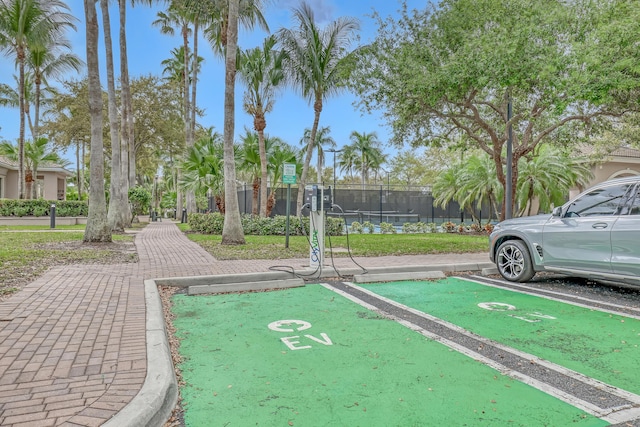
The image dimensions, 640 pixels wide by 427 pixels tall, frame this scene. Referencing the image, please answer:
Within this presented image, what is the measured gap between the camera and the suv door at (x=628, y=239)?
17.3 ft

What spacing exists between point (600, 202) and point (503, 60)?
4442mm

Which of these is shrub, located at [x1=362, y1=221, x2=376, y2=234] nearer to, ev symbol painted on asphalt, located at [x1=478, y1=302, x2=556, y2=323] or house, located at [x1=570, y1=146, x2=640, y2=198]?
ev symbol painted on asphalt, located at [x1=478, y1=302, x2=556, y2=323]

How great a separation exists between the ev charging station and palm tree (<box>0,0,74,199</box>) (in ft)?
66.7

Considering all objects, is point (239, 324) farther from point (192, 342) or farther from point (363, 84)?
point (363, 84)

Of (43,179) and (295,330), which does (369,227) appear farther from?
(43,179)

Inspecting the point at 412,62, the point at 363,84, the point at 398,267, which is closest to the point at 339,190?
the point at 363,84

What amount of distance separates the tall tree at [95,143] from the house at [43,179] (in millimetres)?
18707

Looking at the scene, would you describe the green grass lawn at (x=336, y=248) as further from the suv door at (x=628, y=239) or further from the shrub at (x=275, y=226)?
the suv door at (x=628, y=239)

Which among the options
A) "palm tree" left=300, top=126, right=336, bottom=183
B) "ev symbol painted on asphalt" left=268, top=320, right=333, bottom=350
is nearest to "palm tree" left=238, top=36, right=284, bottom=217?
"ev symbol painted on asphalt" left=268, top=320, right=333, bottom=350

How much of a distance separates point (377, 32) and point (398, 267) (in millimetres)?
7597

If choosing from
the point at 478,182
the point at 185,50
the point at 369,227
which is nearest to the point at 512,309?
the point at 369,227

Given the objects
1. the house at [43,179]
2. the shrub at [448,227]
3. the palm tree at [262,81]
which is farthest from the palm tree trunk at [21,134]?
the shrub at [448,227]

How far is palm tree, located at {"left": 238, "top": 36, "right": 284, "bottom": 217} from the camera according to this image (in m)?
15.6

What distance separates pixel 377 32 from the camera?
12.0 metres
